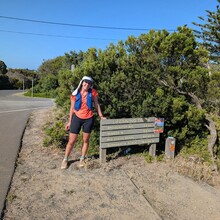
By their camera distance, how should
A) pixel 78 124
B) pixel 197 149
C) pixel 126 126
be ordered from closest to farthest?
pixel 78 124 → pixel 126 126 → pixel 197 149

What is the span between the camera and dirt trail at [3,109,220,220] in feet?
9.75

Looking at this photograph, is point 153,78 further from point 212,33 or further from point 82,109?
point 212,33

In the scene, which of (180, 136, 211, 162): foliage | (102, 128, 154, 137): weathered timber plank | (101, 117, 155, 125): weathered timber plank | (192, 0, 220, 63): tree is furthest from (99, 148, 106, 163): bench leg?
(192, 0, 220, 63): tree

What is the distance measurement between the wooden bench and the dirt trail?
0.38 m

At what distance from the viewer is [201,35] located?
1399 cm

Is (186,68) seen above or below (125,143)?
above

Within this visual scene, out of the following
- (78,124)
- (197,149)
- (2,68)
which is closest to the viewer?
(78,124)

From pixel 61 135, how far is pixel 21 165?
1.18 meters

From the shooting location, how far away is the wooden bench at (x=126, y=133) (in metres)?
4.46

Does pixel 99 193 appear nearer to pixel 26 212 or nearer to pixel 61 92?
pixel 26 212

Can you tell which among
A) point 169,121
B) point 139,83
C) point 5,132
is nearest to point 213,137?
point 169,121

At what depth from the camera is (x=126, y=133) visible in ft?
15.3

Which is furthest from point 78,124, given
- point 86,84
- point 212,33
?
point 212,33

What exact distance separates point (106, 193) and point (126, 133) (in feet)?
4.81
